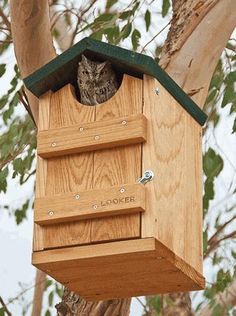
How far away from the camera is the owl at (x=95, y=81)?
4.05 metres

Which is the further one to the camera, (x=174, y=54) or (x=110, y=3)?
(x=110, y=3)

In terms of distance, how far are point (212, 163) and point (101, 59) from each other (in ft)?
7.69

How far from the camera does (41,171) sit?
400 centimetres

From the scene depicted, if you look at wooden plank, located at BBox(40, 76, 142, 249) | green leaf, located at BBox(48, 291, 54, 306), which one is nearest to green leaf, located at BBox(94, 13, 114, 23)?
wooden plank, located at BBox(40, 76, 142, 249)

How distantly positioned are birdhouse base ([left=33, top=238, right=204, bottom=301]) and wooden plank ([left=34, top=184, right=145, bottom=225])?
11cm

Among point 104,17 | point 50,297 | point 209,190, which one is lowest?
point 50,297

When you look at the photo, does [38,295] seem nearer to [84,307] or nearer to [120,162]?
[84,307]

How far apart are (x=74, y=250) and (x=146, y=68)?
727mm

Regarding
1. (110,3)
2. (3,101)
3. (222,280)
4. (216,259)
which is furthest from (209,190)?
(110,3)

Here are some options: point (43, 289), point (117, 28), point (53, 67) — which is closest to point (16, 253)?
point (43, 289)

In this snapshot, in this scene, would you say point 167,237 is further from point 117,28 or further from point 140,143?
point 117,28

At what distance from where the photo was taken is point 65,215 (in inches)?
149

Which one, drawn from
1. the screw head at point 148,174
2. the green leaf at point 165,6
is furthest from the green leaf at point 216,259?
the screw head at point 148,174

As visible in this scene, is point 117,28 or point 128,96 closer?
point 128,96
